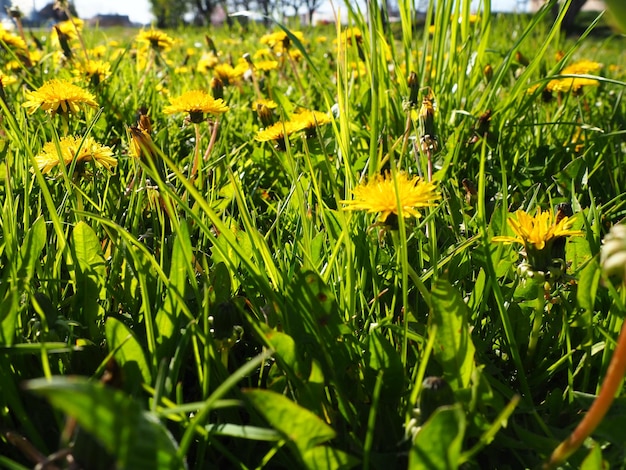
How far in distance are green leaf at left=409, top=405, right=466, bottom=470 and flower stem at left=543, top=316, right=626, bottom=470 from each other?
7 cm

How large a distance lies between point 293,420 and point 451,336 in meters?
0.16

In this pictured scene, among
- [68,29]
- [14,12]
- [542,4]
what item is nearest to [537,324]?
[542,4]

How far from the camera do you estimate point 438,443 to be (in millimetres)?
385

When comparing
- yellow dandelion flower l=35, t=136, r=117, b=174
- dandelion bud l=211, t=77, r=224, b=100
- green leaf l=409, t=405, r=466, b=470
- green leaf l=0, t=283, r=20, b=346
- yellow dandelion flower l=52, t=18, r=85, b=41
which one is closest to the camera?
green leaf l=409, t=405, r=466, b=470

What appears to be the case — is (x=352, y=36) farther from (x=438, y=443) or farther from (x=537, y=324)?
(x=438, y=443)

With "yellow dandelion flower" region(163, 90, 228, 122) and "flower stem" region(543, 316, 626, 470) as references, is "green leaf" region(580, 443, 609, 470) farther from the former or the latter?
"yellow dandelion flower" region(163, 90, 228, 122)

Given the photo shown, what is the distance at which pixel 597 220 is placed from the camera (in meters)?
0.72

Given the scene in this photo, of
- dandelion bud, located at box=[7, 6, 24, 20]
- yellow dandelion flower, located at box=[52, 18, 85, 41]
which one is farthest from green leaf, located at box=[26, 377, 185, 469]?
dandelion bud, located at box=[7, 6, 24, 20]

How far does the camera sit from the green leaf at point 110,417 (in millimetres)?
272

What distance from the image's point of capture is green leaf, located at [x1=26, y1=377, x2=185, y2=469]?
0.27m

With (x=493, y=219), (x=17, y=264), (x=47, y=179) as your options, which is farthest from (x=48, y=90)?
(x=493, y=219)

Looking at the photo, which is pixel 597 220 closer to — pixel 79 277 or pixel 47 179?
pixel 79 277

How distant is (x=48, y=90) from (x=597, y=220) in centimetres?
78

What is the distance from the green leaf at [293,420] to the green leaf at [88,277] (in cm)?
26
